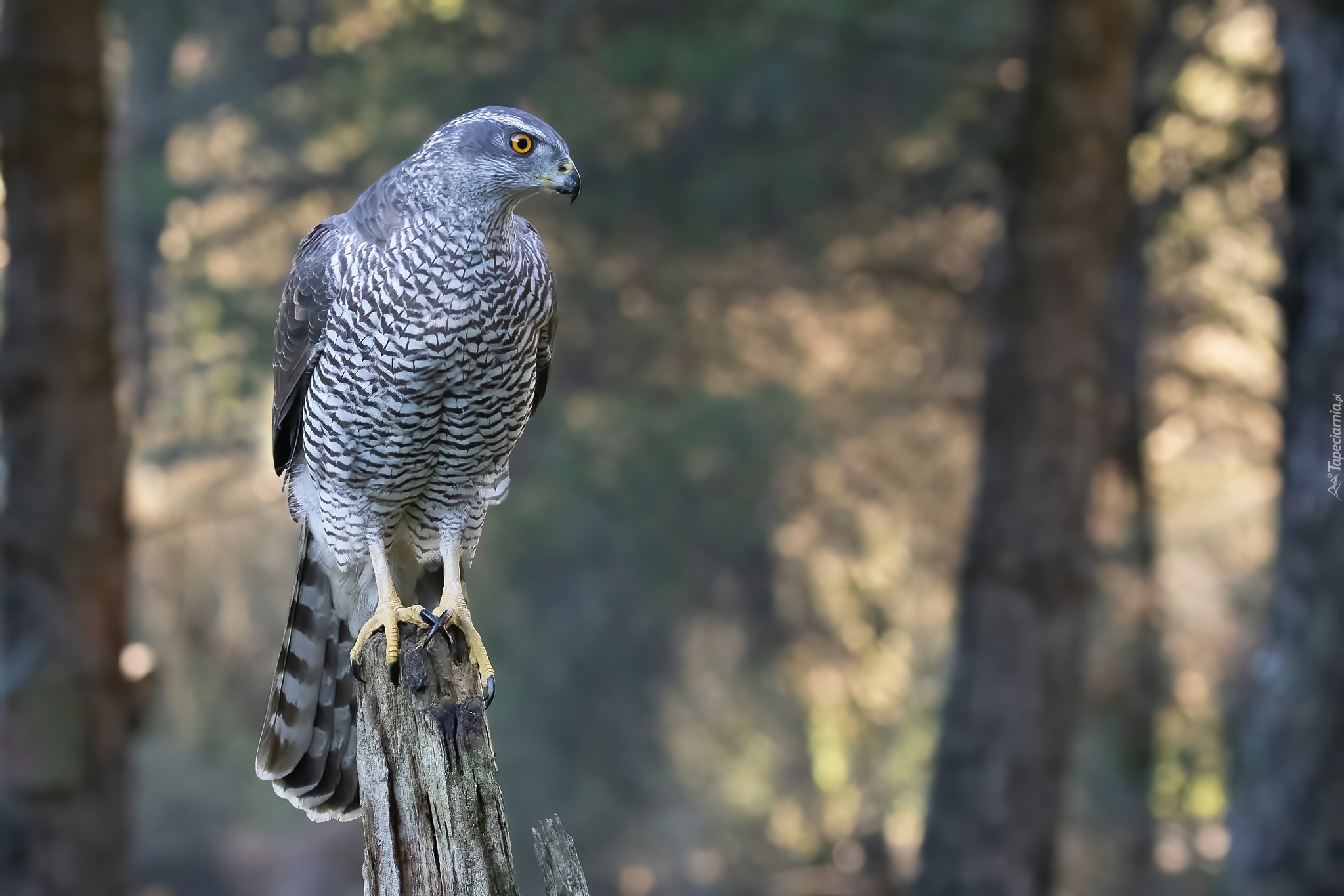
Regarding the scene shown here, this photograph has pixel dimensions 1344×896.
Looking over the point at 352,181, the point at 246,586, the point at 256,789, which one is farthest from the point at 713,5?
the point at 256,789

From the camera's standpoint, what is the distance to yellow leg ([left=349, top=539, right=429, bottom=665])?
3.14 metres

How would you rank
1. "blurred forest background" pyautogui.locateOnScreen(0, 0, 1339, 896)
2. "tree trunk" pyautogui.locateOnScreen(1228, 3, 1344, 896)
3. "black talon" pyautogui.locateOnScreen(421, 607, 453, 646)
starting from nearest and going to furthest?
"black talon" pyautogui.locateOnScreen(421, 607, 453, 646), "tree trunk" pyautogui.locateOnScreen(1228, 3, 1344, 896), "blurred forest background" pyautogui.locateOnScreen(0, 0, 1339, 896)

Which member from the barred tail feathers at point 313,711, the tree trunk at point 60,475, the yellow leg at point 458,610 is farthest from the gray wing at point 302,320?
the tree trunk at point 60,475

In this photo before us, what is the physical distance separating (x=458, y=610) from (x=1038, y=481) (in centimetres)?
390

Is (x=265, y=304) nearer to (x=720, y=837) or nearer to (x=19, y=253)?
(x=19, y=253)

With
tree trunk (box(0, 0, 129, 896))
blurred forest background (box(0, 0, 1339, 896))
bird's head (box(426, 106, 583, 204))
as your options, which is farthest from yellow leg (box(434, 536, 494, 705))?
blurred forest background (box(0, 0, 1339, 896))

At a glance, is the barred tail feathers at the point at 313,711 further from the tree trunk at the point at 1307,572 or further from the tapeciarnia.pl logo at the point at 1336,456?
the tapeciarnia.pl logo at the point at 1336,456

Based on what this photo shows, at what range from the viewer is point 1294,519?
5.71 meters

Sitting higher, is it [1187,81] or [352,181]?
[352,181]

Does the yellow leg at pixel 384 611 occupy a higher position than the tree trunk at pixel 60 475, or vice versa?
the tree trunk at pixel 60 475

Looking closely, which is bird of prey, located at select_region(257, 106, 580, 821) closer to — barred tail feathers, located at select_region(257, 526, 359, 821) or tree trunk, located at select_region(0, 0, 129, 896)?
barred tail feathers, located at select_region(257, 526, 359, 821)

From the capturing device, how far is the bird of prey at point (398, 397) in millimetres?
2824

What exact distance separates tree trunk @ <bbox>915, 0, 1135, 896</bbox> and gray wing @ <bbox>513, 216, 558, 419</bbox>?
12.1 ft

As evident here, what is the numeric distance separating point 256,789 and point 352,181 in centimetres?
667
